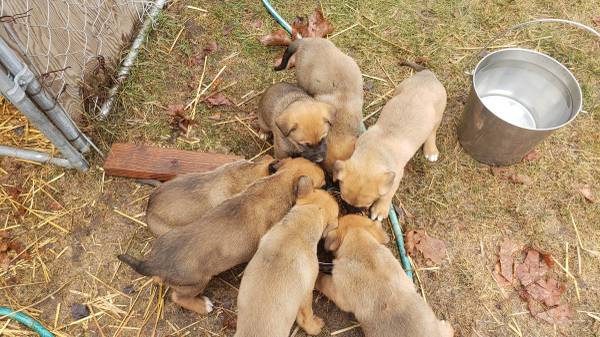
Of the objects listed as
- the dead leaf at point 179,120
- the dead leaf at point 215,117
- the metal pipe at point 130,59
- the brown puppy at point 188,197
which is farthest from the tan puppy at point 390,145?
the metal pipe at point 130,59

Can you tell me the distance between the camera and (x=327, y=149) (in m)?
4.52

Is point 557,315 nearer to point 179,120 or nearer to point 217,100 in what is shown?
point 217,100

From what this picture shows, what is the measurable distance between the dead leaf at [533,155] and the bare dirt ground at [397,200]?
4cm

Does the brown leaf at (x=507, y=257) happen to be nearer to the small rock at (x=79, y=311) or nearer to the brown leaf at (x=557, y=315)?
the brown leaf at (x=557, y=315)

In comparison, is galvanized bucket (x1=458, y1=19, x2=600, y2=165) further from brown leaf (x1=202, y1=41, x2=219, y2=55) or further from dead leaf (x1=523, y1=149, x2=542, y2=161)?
brown leaf (x1=202, y1=41, x2=219, y2=55)

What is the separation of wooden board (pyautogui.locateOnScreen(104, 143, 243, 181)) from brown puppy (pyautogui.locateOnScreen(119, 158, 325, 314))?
1.14 metres

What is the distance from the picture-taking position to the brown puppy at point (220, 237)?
3.64 metres

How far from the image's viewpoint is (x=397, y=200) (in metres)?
4.92

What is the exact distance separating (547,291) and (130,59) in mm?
5362

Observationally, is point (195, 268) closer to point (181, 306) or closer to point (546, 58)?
point (181, 306)

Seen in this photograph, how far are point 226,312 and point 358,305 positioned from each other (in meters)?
1.37

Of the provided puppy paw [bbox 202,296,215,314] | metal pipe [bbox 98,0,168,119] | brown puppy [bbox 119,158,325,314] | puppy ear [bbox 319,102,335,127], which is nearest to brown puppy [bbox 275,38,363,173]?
puppy ear [bbox 319,102,335,127]

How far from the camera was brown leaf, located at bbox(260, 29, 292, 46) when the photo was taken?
5.95 metres

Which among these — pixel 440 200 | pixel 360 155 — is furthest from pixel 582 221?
pixel 360 155
